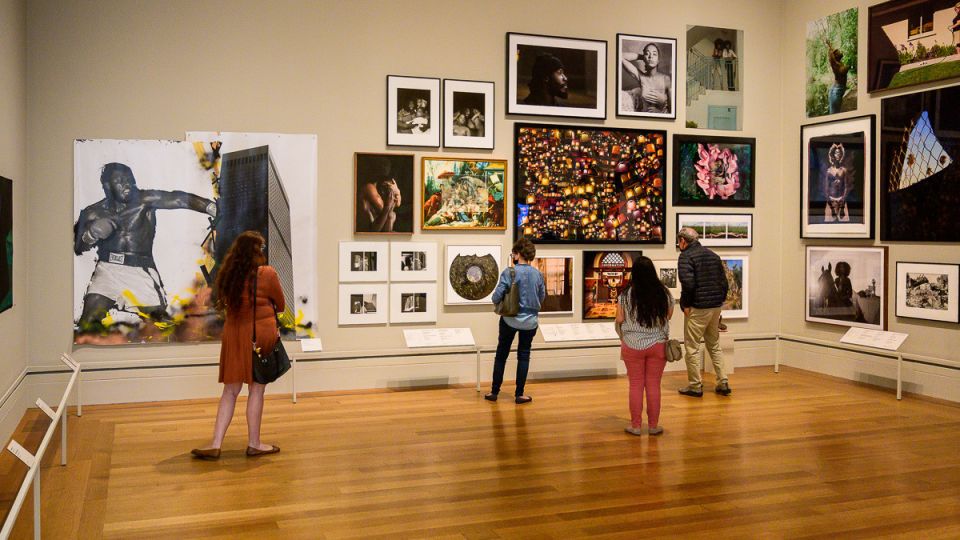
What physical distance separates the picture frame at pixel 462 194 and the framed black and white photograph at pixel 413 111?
0.37 meters

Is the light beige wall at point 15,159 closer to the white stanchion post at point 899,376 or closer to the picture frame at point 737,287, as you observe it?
the picture frame at point 737,287

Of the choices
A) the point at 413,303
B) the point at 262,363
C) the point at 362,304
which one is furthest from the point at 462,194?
the point at 262,363

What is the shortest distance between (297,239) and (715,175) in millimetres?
7097

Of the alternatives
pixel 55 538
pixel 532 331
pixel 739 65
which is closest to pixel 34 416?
pixel 55 538

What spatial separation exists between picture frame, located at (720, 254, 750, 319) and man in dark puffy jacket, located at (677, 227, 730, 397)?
7.92ft

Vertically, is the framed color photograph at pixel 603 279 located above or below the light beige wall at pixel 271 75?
below

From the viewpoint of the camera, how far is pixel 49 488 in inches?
309

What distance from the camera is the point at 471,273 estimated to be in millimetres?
13539

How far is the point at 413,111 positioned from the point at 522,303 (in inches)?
139

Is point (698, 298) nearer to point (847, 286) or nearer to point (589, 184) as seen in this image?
point (589, 184)

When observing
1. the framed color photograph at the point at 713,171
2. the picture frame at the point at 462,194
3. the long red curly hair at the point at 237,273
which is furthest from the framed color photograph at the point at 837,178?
the long red curly hair at the point at 237,273

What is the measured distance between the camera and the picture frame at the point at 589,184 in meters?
13.8

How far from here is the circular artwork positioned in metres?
13.5

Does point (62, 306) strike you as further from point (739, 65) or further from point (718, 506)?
point (739, 65)
